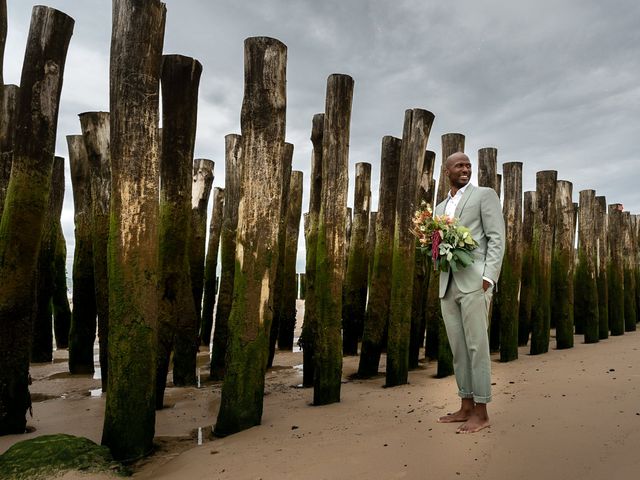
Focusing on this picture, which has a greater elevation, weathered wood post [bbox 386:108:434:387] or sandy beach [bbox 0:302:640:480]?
weathered wood post [bbox 386:108:434:387]

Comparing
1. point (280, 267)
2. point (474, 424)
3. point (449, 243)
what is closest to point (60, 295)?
point (280, 267)

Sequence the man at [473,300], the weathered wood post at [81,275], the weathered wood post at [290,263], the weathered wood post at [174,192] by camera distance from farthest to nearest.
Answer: the weathered wood post at [290,263], the weathered wood post at [81,275], the weathered wood post at [174,192], the man at [473,300]

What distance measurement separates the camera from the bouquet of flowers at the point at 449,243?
4.09 meters

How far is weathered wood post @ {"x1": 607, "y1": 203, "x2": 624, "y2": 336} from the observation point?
457 inches

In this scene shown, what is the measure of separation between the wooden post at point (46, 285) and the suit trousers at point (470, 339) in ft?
24.0

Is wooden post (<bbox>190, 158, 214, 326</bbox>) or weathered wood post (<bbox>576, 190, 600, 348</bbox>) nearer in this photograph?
wooden post (<bbox>190, 158, 214, 326</bbox>)

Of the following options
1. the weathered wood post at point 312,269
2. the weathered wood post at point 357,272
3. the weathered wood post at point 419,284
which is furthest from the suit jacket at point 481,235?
the weathered wood post at point 357,272

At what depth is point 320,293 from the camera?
5434 mm

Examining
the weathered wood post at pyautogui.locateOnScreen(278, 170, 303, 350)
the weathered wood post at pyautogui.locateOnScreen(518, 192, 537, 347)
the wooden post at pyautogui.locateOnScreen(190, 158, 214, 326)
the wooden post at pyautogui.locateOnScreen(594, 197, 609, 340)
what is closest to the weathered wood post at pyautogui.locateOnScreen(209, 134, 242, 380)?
the wooden post at pyautogui.locateOnScreen(190, 158, 214, 326)

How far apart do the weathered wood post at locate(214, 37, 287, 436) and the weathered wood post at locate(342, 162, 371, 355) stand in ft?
17.1

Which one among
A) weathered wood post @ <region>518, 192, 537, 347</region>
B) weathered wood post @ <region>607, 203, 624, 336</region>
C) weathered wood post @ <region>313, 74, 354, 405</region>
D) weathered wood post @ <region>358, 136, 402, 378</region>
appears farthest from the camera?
weathered wood post @ <region>607, 203, 624, 336</region>

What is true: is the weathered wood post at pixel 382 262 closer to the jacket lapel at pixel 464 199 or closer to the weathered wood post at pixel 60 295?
the jacket lapel at pixel 464 199

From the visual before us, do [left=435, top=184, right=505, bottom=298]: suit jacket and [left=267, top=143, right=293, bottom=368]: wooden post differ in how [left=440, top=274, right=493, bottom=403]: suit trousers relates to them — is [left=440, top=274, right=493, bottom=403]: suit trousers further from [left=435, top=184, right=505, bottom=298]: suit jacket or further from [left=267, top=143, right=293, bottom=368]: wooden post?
[left=267, top=143, right=293, bottom=368]: wooden post

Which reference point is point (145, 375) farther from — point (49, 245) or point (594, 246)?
point (594, 246)
